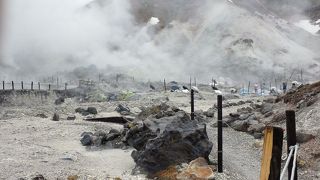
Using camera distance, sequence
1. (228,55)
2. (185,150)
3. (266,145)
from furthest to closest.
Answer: (228,55)
(185,150)
(266,145)

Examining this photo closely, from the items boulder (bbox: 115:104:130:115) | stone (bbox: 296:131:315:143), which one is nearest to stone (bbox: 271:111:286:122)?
stone (bbox: 296:131:315:143)

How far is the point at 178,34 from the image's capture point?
65.9 metres

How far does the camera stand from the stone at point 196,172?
29.2ft

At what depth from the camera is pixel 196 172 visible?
29.7ft

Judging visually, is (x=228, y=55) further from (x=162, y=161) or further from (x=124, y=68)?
(x=162, y=161)

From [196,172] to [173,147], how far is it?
1.07 metres

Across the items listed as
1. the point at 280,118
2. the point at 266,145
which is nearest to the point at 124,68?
the point at 280,118

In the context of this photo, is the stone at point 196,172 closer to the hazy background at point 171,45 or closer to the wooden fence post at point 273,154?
the wooden fence post at point 273,154

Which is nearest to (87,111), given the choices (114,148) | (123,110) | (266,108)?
(123,110)

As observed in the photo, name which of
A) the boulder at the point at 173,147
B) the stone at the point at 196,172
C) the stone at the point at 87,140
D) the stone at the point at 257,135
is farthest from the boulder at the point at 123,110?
the stone at the point at 196,172

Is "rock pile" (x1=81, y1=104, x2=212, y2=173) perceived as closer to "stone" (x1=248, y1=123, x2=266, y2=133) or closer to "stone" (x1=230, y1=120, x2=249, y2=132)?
"stone" (x1=248, y1=123, x2=266, y2=133)

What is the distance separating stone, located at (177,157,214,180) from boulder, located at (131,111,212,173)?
470 mm

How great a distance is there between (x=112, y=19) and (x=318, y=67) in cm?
2988

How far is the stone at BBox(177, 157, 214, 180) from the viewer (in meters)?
8.90
